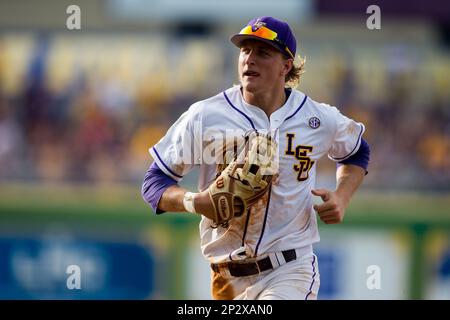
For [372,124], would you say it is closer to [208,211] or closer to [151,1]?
[151,1]

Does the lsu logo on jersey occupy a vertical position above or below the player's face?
below

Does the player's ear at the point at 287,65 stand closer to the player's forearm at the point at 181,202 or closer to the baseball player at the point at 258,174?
the baseball player at the point at 258,174

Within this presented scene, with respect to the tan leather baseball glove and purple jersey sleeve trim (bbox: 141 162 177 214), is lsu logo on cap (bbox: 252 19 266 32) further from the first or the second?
purple jersey sleeve trim (bbox: 141 162 177 214)

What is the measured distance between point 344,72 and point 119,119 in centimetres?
325

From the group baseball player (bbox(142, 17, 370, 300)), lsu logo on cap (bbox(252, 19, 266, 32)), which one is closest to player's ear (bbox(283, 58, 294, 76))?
baseball player (bbox(142, 17, 370, 300))

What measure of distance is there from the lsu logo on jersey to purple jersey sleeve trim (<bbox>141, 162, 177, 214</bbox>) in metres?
0.58

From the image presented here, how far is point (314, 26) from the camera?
1584cm

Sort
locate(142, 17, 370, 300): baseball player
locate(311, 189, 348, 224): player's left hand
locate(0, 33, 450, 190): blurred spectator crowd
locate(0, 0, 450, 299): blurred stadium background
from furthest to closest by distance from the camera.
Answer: locate(0, 33, 450, 190): blurred spectator crowd, locate(0, 0, 450, 299): blurred stadium background, locate(311, 189, 348, 224): player's left hand, locate(142, 17, 370, 300): baseball player

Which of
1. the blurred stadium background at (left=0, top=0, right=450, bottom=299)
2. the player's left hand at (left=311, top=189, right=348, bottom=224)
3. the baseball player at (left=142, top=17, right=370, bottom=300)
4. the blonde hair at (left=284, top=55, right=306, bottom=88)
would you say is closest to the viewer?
the baseball player at (left=142, top=17, right=370, bottom=300)

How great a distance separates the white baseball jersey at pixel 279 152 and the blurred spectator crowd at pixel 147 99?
18.1ft

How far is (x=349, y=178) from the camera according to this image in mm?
4680

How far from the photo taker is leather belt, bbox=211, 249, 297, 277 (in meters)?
Result: 4.45

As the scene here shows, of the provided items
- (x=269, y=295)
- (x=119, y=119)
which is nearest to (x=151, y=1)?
(x=119, y=119)

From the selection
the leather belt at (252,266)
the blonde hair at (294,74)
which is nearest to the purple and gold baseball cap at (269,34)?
the blonde hair at (294,74)
